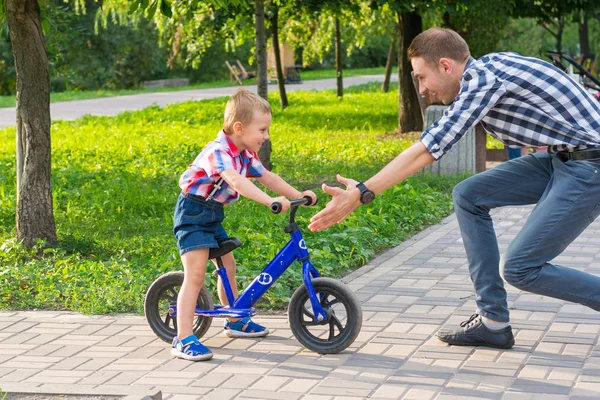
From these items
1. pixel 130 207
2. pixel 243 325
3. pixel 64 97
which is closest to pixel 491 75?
pixel 243 325

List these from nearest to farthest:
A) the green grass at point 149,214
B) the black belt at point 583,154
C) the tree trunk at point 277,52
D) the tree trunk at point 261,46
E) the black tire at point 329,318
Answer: the black belt at point 583,154
the black tire at point 329,318
the green grass at point 149,214
the tree trunk at point 261,46
the tree trunk at point 277,52

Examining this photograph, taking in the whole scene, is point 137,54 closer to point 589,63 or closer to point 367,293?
point 589,63

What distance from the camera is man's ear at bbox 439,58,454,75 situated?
4.56 metres

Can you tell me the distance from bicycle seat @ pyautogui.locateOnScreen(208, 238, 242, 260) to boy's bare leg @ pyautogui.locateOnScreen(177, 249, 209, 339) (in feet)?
0.18

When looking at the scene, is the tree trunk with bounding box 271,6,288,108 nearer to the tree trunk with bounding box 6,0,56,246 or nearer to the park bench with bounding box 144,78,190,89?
the tree trunk with bounding box 6,0,56,246

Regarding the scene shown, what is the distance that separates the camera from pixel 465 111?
438 centimetres

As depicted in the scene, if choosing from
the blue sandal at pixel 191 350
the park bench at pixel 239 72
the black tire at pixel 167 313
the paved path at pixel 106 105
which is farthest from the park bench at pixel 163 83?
the blue sandal at pixel 191 350

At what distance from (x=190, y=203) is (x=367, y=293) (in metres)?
1.81

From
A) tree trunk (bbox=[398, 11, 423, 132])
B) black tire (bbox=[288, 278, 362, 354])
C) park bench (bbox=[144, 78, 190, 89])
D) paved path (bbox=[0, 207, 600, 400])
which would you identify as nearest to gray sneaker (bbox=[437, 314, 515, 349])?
paved path (bbox=[0, 207, 600, 400])

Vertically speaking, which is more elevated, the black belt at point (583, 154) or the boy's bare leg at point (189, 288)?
the black belt at point (583, 154)

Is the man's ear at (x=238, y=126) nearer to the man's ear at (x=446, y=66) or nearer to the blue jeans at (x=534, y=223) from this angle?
the man's ear at (x=446, y=66)

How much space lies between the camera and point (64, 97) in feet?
95.9

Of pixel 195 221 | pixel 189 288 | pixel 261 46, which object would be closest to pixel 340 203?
pixel 195 221

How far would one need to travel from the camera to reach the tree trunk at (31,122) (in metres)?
7.58
